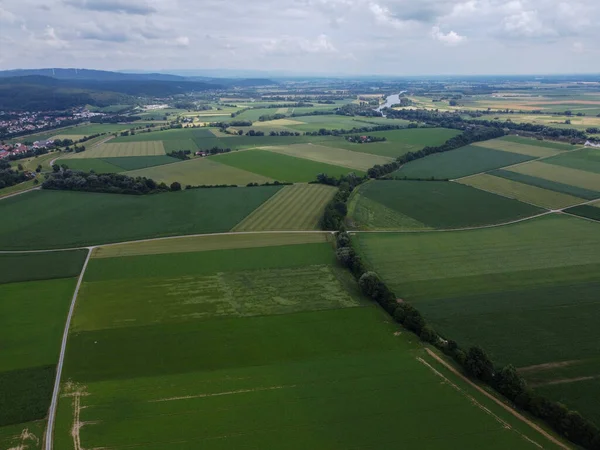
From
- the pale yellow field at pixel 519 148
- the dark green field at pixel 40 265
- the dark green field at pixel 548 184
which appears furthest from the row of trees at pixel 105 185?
the pale yellow field at pixel 519 148

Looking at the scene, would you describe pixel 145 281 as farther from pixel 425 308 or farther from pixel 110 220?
pixel 425 308

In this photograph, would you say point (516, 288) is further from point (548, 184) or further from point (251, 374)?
point (548, 184)

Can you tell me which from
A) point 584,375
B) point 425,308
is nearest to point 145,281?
point 425,308

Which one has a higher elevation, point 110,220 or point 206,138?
point 206,138

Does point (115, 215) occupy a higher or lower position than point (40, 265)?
higher

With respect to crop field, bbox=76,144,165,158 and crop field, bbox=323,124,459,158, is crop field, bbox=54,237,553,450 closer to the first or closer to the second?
crop field, bbox=76,144,165,158

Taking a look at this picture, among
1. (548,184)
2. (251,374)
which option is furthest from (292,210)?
(548,184)
